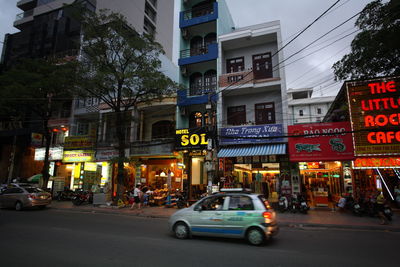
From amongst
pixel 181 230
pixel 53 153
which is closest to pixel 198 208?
pixel 181 230

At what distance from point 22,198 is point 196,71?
16.2 metres

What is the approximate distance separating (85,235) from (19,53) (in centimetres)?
3423

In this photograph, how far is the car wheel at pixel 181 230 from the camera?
7816 mm

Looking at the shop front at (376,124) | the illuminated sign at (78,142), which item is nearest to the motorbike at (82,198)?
the illuminated sign at (78,142)

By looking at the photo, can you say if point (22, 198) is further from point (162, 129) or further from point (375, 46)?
point (375, 46)

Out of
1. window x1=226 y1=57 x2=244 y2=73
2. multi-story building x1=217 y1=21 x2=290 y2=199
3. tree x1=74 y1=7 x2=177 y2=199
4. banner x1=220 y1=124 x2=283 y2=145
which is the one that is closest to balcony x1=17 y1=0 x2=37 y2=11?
tree x1=74 y1=7 x2=177 y2=199

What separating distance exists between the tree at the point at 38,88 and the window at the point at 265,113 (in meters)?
14.5

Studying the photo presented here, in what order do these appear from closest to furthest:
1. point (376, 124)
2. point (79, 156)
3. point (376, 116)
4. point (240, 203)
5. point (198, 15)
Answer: point (240, 203), point (376, 124), point (376, 116), point (198, 15), point (79, 156)

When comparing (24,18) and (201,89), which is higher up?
(24,18)

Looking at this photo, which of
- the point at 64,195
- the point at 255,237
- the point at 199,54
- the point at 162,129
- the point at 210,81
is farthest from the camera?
the point at 162,129

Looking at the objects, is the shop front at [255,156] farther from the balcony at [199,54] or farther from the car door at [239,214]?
the car door at [239,214]

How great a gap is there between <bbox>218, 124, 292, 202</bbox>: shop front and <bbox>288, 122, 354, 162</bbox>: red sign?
0.94 m

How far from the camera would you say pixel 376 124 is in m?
13.7

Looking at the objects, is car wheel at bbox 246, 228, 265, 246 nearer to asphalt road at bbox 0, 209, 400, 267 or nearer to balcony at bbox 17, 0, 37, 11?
asphalt road at bbox 0, 209, 400, 267
